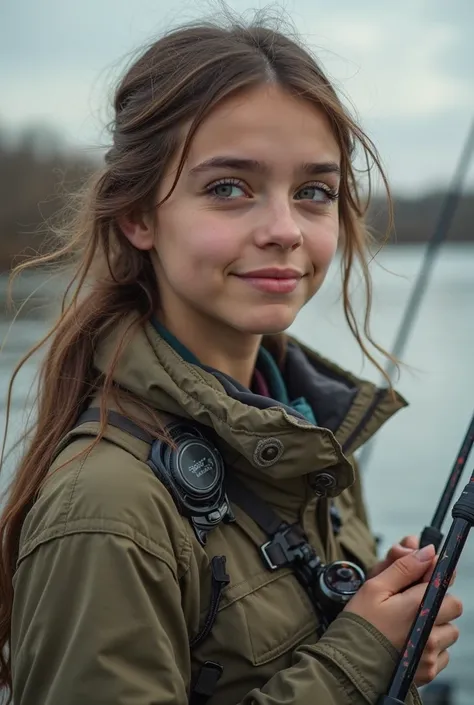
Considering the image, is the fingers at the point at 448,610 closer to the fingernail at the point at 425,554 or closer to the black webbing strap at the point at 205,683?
the fingernail at the point at 425,554

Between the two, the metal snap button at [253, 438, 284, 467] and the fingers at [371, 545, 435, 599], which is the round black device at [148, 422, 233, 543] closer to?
the metal snap button at [253, 438, 284, 467]

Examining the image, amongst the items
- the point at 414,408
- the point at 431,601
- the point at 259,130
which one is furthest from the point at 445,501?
the point at 414,408

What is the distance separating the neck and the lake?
1.74ft

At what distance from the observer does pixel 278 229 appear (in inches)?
81.0

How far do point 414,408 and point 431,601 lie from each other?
11.3 m

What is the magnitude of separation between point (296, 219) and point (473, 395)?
38.4 ft

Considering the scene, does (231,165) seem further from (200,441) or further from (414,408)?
(414,408)

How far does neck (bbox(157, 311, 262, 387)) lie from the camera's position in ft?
7.41

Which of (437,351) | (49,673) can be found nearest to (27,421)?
(49,673)

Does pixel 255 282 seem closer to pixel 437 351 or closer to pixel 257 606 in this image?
pixel 257 606

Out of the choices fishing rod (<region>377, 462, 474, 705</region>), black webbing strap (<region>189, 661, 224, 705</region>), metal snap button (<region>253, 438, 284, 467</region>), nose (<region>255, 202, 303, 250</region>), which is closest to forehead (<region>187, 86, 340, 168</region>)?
nose (<region>255, 202, 303, 250</region>)

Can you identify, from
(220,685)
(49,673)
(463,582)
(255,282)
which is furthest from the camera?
(463,582)

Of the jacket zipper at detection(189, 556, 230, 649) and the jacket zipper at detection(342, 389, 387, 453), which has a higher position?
the jacket zipper at detection(342, 389, 387, 453)

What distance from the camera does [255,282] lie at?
210 centimetres
